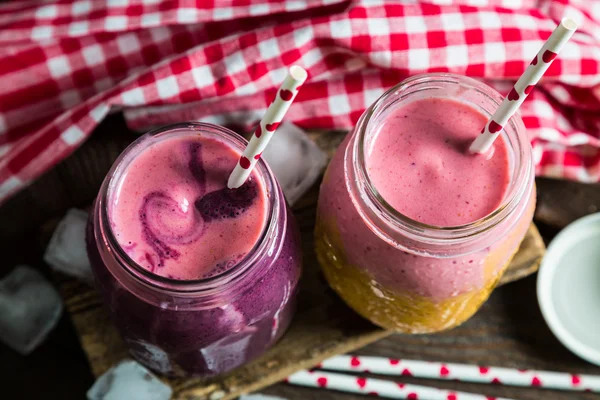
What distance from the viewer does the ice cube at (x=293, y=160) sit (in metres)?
0.86

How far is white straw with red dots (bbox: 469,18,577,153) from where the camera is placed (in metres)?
0.52

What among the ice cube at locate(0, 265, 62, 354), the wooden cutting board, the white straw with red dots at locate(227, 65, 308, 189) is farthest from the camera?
the ice cube at locate(0, 265, 62, 354)

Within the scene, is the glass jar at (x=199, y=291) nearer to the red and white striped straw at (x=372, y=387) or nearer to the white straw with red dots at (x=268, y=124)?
the white straw with red dots at (x=268, y=124)

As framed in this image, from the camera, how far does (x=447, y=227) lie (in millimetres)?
578

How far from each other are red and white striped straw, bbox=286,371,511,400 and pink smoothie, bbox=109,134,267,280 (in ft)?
1.20

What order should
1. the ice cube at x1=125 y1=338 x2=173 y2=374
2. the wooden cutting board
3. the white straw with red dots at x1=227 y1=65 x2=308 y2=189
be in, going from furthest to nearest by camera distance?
the wooden cutting board < the ice cube at x1=125 y1=338 x2=173 y2=374 < the white straw with red dots at x1=227 y1=65 x2=308 y2=189

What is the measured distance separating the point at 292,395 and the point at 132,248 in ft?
1.35

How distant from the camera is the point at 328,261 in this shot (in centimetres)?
78

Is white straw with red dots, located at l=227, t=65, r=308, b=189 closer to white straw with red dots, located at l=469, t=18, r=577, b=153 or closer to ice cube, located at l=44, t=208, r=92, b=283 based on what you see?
white straw with red dots, located at l=469, t=18, r=577, b=153

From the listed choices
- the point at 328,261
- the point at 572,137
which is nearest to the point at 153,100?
the point at 328,261

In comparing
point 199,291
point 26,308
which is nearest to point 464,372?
point 199,291

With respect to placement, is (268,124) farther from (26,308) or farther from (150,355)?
(26,308)

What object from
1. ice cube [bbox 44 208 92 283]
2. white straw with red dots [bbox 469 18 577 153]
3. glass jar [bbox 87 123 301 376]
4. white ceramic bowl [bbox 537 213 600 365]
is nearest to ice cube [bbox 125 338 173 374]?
glass jar [bbox 87 123 301 376]

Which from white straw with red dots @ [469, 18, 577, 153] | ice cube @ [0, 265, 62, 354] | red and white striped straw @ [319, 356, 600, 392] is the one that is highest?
white straw with red dots @ [469, 18, 577, 153]
